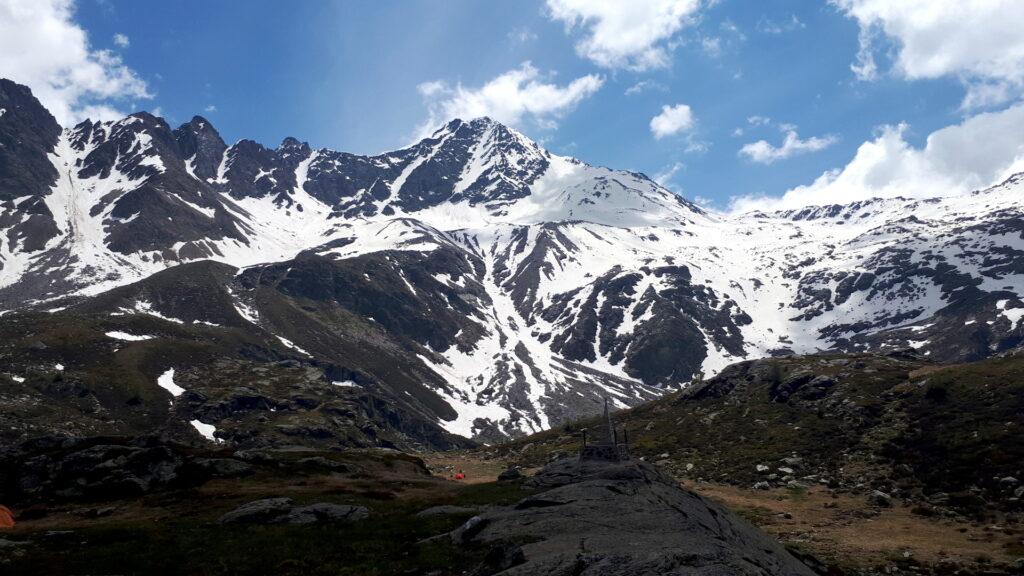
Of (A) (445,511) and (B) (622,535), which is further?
(A) (445,511)

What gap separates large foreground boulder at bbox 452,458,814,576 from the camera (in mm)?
19594

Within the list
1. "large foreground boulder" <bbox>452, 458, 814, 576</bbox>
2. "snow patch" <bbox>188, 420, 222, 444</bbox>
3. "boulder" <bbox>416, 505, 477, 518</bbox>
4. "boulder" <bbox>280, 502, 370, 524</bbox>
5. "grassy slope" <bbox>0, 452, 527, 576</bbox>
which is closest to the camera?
"large foreground boulder" <bbox>452, 458, 814, 576</bbox>

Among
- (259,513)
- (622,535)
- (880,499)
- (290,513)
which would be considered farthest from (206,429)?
(622,535)

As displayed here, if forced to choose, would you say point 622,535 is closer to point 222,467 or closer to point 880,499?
point 880,499

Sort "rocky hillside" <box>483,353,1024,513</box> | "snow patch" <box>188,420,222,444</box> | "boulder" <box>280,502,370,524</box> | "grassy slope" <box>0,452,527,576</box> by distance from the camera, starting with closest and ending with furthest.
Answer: "grassy slope" <box>0,452,527,576</box>
"boulder" <box>280,502,370,524</box>
"rocky hillside" <box>483,353,1024,513</box>
"snow patch" <box>188,420,222,444</box>

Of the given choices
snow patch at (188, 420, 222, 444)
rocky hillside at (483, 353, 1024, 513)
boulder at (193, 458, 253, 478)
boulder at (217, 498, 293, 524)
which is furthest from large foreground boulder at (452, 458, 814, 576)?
snow patch at (188, 420, 222, 444)

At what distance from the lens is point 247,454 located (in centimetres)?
6378

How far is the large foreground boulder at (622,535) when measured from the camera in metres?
19.6

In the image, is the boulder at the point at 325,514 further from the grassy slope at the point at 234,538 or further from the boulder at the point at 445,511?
the boulder at the point at 445,511

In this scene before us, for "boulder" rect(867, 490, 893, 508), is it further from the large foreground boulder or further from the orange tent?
the orange tent

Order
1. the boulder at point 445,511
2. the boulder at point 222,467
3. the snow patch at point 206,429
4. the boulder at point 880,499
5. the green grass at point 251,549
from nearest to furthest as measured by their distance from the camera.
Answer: the green grass at point 251,549 → the boulder at point 445,511 → the boulder at point 880,499 → the boulder at point 222,467 → the snow patch at point 206,429

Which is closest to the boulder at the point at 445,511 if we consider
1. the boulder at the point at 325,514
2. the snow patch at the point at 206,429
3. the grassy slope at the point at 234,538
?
the grassy slope at the point at 234,538

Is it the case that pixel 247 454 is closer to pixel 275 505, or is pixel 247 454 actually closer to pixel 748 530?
pixel 275 505

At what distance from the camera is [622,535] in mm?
24266
